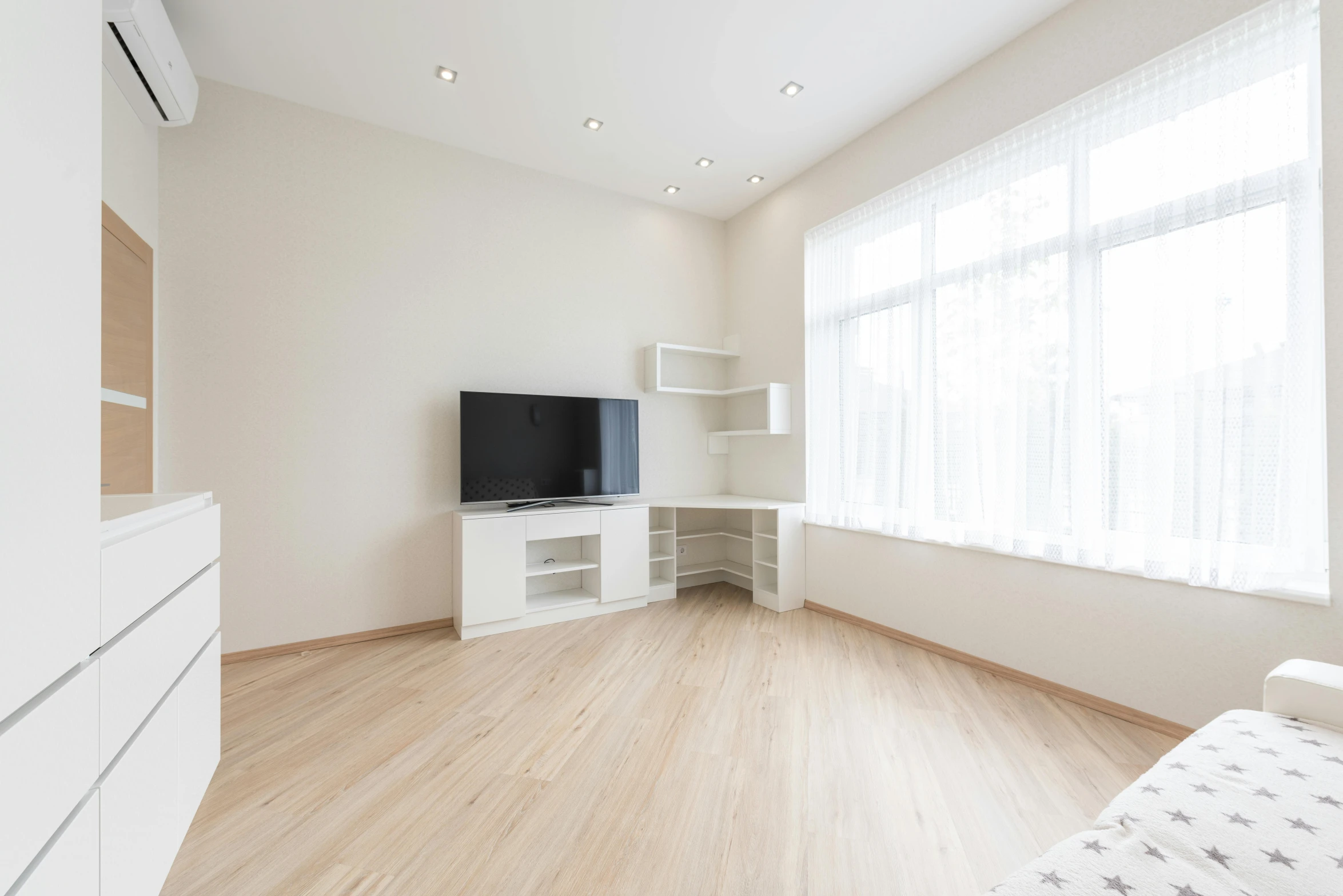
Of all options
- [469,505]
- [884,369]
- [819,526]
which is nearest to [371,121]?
[469,505]

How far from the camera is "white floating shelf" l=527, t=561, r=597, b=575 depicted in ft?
10.9

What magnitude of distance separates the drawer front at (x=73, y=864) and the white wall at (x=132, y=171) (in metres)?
2.32

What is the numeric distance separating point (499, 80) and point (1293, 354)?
3530mm

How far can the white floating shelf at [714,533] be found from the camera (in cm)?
425

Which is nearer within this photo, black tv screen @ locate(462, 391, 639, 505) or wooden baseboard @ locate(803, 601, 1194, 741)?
wooden baseboard @ locate(803, 601, 1194, 741)

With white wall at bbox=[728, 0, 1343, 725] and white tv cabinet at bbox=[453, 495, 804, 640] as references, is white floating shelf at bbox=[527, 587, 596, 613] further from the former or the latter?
white wall at bbox=[728, 0, 1343, 725]

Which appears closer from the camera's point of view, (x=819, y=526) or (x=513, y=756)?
(x=513, y=756)

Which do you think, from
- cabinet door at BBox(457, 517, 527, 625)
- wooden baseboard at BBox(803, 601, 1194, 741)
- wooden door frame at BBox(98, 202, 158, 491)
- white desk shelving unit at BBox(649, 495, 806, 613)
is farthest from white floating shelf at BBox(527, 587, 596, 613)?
wooden door frame at BBox(98, 202, 158, 491)

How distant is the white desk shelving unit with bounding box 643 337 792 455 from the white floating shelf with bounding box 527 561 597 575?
4.57ft

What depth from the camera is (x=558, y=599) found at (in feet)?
11.5

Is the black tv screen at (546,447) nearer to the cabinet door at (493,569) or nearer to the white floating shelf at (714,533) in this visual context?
the cabinet door at (493,569)

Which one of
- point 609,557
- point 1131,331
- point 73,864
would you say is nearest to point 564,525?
point 609,557

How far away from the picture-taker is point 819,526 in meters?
3.62

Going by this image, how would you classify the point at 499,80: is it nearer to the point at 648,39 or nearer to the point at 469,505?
the point at 648,39
